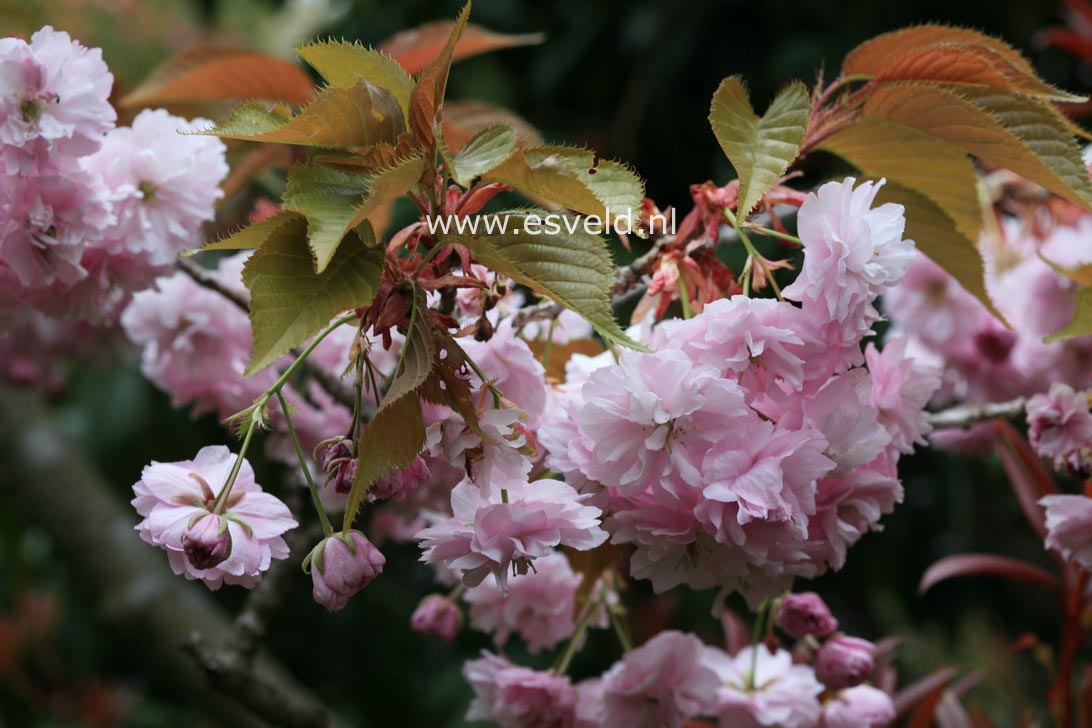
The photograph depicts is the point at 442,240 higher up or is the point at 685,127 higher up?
the point at 442,240

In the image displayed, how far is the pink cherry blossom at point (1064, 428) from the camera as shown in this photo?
66 cm

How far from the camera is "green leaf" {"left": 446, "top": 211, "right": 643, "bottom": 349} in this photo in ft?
1.59

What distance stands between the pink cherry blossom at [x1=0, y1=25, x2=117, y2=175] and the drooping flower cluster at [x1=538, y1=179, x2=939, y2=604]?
0.36m

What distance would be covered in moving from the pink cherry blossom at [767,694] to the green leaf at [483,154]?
0.45 meters

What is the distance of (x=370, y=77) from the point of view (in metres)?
0.56

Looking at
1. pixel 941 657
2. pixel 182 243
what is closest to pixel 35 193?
pixel 182 243

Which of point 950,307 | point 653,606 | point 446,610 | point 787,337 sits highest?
point 787,337

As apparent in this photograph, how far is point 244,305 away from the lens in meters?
0.84

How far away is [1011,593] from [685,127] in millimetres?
1091

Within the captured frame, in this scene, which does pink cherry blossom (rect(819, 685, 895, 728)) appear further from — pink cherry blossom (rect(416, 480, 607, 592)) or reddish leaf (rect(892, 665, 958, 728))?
pink cherry blossom (rect(416, 480, 607, 592))

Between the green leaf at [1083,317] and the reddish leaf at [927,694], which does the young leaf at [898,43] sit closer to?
the green leaf at [1083,317]

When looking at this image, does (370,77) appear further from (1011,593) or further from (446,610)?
(1011,593)

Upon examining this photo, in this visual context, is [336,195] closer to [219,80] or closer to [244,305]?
[244,305]

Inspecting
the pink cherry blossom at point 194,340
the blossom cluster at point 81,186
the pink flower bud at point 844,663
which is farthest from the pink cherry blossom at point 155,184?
the pink flower bud at point 844,663
